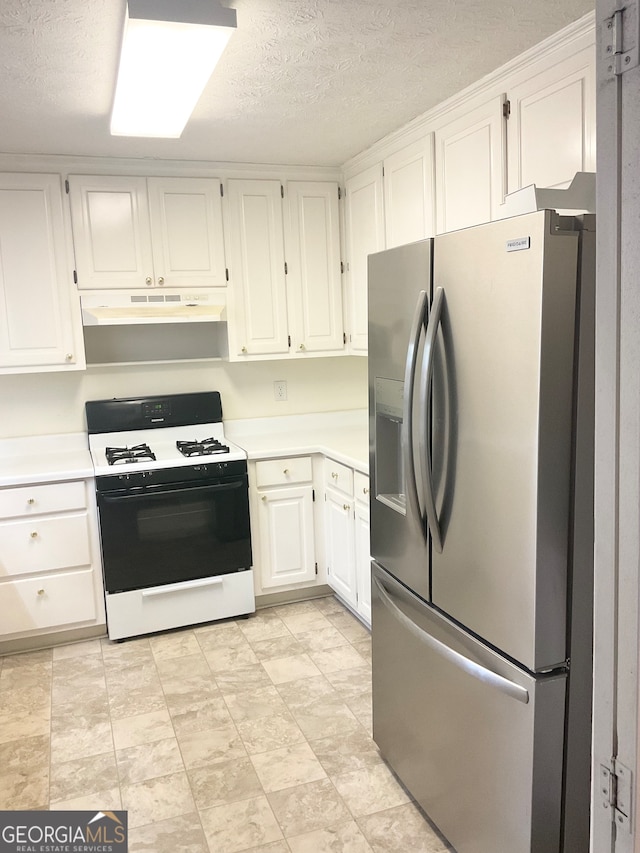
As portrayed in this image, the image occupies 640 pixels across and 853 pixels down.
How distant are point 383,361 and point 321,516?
1.71m

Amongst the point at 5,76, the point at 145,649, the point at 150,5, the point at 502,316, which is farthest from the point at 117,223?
the point at 502,316

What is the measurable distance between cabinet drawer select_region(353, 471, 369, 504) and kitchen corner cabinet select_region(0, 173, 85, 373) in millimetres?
1552

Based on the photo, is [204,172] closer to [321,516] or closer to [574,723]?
[321,516]

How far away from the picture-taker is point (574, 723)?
160 cm

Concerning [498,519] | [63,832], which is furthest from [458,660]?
[63,832]

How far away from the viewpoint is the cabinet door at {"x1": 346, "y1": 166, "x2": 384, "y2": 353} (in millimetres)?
3445

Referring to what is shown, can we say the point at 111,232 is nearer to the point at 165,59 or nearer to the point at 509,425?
the point at 165,59

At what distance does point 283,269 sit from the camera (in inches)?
150

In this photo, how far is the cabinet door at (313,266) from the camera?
12.5 feet

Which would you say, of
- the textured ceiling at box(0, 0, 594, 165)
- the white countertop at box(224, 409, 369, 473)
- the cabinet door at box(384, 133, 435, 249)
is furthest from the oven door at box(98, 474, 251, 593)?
the textured ceiling at box(0, 0, 594, 165)

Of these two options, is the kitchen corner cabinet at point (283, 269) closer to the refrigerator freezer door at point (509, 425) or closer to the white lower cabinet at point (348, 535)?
the white lower cabinet at point (348, 535)

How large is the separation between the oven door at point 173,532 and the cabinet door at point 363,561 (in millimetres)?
606

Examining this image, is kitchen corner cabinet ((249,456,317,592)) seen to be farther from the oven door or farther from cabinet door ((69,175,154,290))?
cabinet door ((69,175,154,290))

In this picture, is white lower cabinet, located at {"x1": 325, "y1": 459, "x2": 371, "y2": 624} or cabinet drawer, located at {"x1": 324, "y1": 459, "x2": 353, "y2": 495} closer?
white lower cabinet, located at {"x1": 325, "y1": 459, "x2": 371, "y2": 624}
